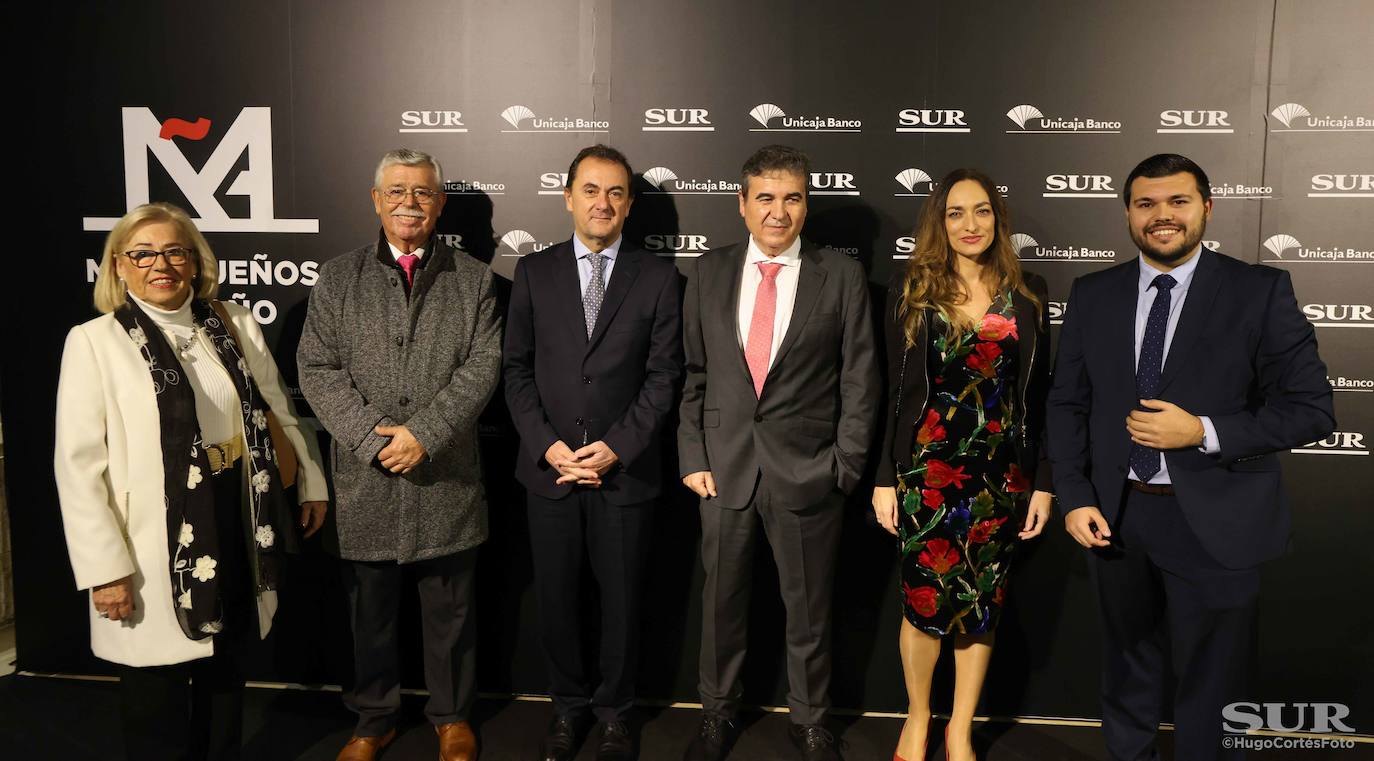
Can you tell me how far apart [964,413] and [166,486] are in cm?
235

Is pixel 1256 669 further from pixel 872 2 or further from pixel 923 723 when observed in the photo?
pixel 872 2

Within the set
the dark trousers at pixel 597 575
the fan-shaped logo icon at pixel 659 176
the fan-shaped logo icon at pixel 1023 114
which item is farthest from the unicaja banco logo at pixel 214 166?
the fan-shaped logo icon at pixel 1023 114

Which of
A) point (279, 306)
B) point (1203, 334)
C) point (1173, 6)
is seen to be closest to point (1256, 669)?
point (1203, 334)

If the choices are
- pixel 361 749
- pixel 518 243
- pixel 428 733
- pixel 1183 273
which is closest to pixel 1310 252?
pixel 1183 273

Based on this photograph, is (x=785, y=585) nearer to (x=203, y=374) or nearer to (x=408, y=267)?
(x=408, y=267)

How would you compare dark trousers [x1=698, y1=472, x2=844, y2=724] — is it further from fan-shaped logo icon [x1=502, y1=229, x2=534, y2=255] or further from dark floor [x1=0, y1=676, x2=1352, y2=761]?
Result: fan-shaped logo icon [x1=502, y1=229, x2=534, y2=255]

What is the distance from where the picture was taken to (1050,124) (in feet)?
10.7

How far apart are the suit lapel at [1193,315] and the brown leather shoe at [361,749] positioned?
9.23ft

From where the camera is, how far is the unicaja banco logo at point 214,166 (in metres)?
3.51

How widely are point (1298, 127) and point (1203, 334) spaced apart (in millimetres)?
1356

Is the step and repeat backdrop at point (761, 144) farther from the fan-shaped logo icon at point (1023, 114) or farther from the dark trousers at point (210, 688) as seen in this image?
the dark trousers at point (210, 688)

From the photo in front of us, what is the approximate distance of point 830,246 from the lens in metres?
3.36

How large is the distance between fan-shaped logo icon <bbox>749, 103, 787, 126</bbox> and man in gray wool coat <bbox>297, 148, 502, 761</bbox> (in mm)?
1179

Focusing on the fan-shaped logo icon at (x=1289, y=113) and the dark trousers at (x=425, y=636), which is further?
the fan-shaped logo icon at (x=1289, y=113)
